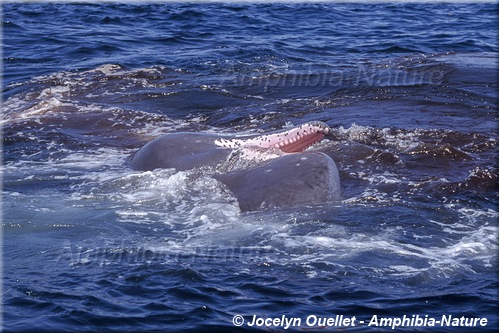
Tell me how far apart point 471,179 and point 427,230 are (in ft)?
7.33

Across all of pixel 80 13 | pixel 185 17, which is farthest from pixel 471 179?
pixel 80 13

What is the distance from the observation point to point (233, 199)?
407 inches

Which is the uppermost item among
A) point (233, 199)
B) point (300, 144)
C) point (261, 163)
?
point (300, 144)

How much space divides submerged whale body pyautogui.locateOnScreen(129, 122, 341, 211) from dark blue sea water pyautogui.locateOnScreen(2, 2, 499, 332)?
243 mm

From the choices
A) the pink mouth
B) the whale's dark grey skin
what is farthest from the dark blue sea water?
the pink mouth

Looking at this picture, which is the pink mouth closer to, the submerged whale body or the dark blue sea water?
the submerged whale body

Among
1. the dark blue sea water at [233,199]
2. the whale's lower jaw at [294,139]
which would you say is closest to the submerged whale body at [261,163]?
the whale's lower jaw at [294,139]

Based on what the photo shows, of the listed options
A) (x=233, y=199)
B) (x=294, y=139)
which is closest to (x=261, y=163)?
(x=294, y=139)

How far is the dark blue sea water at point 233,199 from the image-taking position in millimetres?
7633

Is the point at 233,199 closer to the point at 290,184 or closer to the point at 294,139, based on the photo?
the point at 290,184

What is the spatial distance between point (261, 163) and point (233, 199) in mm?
899

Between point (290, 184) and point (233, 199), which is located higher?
point (290, 184)

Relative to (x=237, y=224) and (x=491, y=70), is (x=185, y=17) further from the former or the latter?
(x=237, y=224)

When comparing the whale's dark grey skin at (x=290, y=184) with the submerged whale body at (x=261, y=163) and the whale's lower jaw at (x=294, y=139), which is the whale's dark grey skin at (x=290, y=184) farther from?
the whale's lower jaw at (x=294, y=139)
